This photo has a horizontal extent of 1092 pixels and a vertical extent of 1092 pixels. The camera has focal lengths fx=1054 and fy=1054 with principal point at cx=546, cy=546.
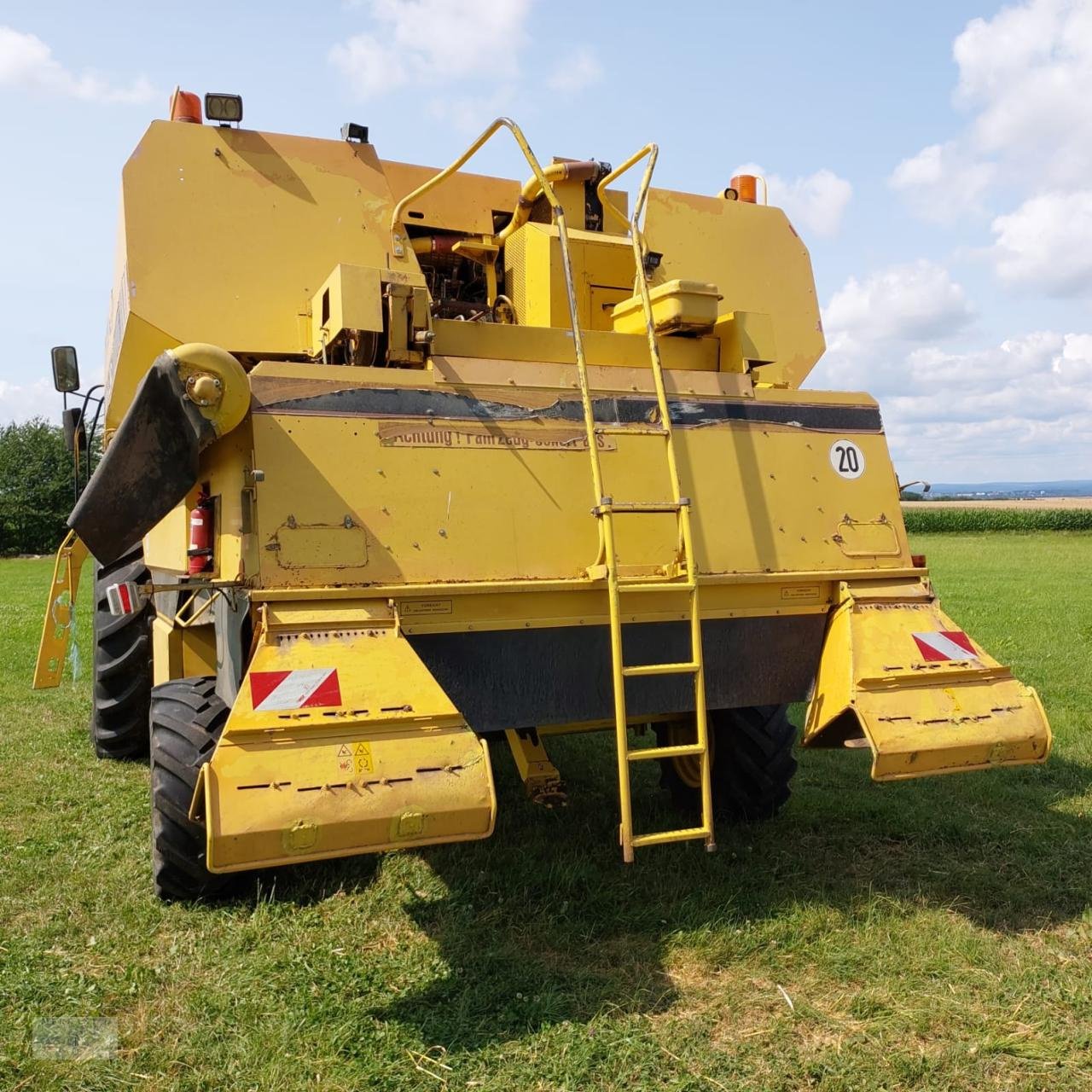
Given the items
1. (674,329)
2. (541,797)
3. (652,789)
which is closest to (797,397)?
(674,329)

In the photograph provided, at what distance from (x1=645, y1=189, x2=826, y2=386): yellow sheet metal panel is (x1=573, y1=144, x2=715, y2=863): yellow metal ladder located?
1.16 meters

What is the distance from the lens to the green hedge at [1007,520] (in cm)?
4009

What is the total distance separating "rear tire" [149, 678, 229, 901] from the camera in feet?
11.3

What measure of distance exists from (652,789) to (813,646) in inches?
65.4

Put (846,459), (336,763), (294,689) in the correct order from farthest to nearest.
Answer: (846,459)
(294,689)
(336,763)

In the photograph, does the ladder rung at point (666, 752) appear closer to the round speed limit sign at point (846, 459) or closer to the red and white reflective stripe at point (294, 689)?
the red and white reflective stripe at point (294, 689)

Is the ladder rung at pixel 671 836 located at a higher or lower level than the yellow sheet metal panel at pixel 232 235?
lower

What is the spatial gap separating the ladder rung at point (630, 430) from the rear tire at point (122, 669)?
3.00 m

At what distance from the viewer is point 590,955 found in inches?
136

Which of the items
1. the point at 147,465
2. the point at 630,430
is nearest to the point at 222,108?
the point at 147,465

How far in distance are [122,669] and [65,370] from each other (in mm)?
1713

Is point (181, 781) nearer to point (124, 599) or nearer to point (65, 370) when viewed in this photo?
point (124, 599)

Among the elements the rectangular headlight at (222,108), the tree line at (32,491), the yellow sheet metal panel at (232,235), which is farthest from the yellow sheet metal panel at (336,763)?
the tree line at (32,491)

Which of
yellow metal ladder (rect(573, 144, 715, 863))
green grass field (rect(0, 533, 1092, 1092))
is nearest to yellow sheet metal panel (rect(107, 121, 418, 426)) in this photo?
yellow metal ladder (rect(573, 144, 715, 863))
